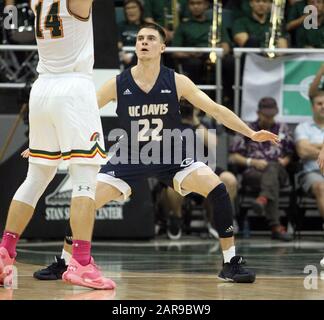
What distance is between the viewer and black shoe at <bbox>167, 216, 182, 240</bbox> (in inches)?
485

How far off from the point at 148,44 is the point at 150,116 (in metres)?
0.61

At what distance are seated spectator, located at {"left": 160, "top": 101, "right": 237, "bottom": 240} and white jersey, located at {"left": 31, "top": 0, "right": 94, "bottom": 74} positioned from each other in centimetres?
518

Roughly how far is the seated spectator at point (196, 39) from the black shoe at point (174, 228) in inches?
78.6

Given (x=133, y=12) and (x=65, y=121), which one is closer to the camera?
(x=65, y=121)

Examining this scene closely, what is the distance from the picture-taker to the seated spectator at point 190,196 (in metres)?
12.0

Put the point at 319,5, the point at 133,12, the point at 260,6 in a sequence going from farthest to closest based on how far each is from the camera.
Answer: the point at 260,6
the point at 133,12
the point at 319,5

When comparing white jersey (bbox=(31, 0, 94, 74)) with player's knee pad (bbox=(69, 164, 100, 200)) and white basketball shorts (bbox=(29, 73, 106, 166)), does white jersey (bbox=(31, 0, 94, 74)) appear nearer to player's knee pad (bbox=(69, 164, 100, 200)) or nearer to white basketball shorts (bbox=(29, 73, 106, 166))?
white basketball shorts (bbox=(29, 73, 106, 166))

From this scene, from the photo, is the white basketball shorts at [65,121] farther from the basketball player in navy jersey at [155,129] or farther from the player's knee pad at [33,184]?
the basketball player in navy jersey at [155,129]

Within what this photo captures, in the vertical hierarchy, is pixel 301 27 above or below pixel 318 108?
above

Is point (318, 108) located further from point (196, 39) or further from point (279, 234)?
point (196, 39)

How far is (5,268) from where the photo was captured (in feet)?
22.5

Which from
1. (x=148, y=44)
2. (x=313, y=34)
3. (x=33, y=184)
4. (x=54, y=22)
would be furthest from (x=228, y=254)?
(x=313, y=34)

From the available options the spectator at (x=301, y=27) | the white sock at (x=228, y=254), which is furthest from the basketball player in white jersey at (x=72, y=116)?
the spectator at (x=301, y=27)
